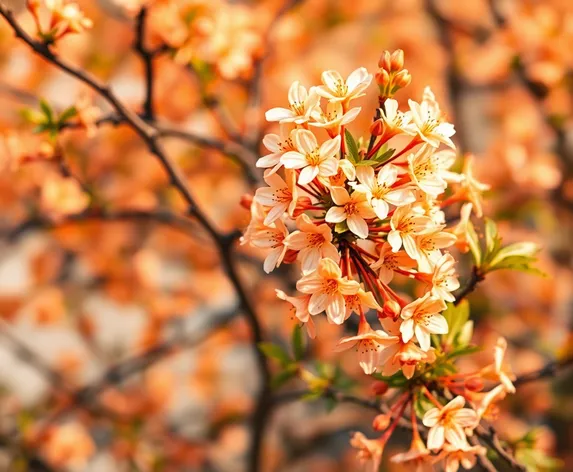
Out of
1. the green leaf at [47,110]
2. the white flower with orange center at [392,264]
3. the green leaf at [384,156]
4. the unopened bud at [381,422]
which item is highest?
the green leaf at [47,110]

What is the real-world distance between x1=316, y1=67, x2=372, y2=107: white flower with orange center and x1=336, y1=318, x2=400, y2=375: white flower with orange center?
1.13ft

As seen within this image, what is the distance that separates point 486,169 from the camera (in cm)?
258

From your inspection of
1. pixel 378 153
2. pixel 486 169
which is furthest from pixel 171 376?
pixel 378 153

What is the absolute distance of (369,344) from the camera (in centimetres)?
99

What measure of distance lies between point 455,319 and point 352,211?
14.3 inches

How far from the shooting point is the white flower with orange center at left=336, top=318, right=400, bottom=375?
96 cm

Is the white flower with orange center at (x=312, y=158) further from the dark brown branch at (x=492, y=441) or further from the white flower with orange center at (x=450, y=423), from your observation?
the dark brown branch at (x=492, y=441)

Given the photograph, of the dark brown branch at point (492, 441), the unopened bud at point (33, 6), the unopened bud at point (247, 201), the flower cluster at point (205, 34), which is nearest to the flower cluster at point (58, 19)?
the unopened bud at point (33, 6)

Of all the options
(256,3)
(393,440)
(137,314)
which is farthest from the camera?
(137,314)

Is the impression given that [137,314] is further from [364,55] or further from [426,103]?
[426,103]

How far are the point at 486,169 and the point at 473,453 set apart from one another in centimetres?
175

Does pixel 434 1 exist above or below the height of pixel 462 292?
above

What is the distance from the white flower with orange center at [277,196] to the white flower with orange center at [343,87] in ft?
0.47

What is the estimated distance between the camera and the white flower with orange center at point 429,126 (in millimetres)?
956
